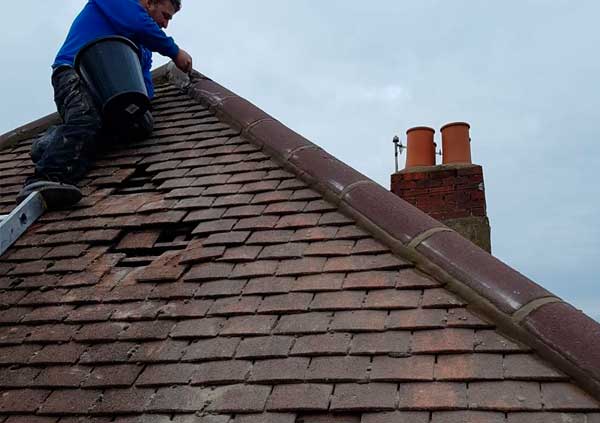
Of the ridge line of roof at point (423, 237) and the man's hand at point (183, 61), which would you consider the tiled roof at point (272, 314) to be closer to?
the ridge line of roof at point (423, 237)

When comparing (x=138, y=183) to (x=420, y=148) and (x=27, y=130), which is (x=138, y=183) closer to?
(x=27, y=130)

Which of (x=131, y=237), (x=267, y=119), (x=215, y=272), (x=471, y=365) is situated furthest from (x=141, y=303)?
(x=267, y=119)

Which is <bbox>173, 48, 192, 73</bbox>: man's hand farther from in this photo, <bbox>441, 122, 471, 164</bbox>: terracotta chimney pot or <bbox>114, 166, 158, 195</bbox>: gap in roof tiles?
<bbox>441, 122, 471, 164</bbox>: terracotta chimney pot

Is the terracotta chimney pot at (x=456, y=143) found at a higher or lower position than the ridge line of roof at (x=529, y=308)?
higher

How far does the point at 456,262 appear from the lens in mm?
2666

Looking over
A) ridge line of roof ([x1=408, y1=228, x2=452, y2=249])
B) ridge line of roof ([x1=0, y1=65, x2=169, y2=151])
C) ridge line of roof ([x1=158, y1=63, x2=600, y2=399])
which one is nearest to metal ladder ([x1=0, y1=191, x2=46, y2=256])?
ridge line of roof ([x1=158, y1=63, x2=600, y2=399])

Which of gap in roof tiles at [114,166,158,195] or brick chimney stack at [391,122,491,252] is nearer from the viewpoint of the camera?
gap in roof tiles at [114,166,158,195]

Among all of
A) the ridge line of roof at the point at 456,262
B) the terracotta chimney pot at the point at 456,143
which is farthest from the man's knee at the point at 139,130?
the terracotta chimney pot at the point at 456,143

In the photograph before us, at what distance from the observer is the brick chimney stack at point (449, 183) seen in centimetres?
532

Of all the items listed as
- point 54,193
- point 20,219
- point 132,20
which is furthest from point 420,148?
point 20,219

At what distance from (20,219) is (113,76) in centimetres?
116

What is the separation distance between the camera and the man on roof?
405 cm

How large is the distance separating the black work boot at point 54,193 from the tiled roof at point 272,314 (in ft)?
0.31

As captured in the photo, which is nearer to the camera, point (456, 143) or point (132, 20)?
point (132, 20)
